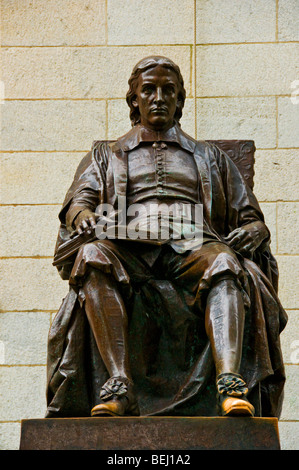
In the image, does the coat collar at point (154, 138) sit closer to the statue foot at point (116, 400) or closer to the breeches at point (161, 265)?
the breeches at point (161, 265)

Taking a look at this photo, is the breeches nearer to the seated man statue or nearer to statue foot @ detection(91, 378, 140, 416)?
the seated man statue

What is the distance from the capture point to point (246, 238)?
5.46 metres

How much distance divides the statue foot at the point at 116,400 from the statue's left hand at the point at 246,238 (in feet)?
A: 3.32

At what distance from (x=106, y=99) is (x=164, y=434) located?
353cm

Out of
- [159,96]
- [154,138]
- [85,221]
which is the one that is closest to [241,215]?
[154,138]

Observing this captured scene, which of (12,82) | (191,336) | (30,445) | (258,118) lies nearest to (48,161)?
(12,82)

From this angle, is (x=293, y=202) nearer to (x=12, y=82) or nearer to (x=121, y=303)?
(x=12, y=82)

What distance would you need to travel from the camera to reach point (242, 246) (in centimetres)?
545

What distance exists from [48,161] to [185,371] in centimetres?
262

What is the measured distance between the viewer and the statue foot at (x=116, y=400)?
4.60 metres

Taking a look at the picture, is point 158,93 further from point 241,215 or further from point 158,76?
point 241,215

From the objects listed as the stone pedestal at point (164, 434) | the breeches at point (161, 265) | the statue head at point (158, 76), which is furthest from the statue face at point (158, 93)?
the stone pedestal at point (164, 434)

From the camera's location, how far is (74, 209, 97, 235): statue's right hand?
211 inches

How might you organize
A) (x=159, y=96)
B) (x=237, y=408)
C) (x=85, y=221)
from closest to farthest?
(x=237, y=408), (x=85, y=221), (x=159, y=96)
